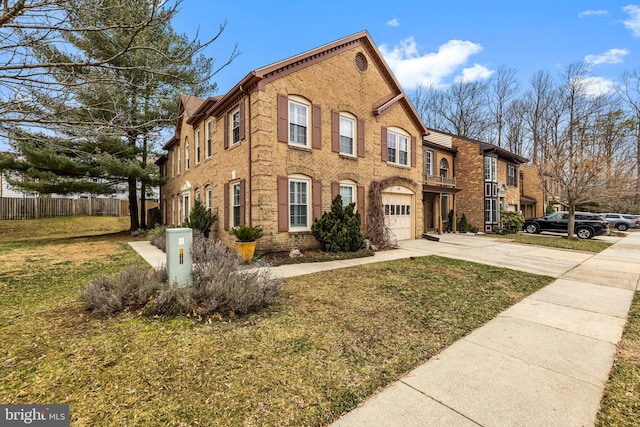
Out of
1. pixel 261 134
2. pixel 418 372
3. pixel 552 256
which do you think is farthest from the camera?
pixel 552 256

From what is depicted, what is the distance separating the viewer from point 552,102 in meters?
29.6

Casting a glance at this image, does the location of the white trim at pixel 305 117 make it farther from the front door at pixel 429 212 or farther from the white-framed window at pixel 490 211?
the white-framed window at pixel 490 211

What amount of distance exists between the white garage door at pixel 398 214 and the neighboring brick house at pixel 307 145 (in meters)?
0.05

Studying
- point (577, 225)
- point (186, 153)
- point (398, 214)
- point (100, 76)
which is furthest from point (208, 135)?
point (577, 225)

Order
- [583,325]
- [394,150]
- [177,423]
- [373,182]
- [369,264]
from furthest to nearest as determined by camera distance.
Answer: [394,150] < [373,182] < [369,264] < [583,325] < [177,423]

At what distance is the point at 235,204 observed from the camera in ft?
36.1

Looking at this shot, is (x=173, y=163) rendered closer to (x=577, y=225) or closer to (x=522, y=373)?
(x=522, y=373)

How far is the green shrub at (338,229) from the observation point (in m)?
10.1

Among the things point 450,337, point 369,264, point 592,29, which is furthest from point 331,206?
point 592,29

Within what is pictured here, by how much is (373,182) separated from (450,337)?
945 centimetres

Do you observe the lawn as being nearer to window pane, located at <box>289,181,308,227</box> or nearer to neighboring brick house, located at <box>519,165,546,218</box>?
window pane, located at <box>289,181,308,227</box>

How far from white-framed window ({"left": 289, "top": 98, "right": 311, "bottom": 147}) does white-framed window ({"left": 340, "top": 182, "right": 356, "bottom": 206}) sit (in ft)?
7.81

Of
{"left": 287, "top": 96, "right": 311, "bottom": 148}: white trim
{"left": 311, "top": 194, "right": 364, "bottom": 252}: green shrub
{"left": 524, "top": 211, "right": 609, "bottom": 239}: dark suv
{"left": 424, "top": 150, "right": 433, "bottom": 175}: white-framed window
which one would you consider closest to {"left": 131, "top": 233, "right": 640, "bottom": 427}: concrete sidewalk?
{"left": 311, "top": 194, "right": 364, "bottom": 252}: green shrub

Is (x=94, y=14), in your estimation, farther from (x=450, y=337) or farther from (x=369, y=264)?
(x=369, y=264)
